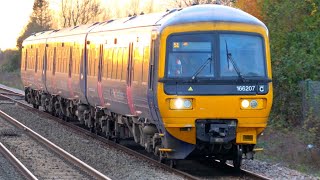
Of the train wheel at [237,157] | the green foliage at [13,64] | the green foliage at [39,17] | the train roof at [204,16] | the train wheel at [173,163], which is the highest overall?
the green foliage at [39,17]

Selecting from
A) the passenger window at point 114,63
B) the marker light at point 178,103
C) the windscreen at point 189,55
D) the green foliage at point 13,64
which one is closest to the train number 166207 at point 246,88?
the windscreen at point 189,55

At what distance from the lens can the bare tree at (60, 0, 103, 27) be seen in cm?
8431

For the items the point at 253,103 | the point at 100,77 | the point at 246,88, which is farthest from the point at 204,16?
the point at 100,77

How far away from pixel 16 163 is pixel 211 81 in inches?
172

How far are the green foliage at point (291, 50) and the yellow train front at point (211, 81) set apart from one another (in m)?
7.73

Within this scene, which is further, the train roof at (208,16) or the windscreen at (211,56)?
the train roof at (208,16)

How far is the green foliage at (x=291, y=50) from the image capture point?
2045cm

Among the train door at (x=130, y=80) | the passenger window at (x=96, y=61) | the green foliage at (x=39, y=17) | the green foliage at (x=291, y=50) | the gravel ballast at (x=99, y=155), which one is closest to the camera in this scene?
the gravel ballast at (x=99, y=155)

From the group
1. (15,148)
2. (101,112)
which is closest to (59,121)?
(101,112)

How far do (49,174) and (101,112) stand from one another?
600 cm

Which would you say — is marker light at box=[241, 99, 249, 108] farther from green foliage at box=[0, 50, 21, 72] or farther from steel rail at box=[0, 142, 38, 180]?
green foliage at box=[0, 50, 21, 72]

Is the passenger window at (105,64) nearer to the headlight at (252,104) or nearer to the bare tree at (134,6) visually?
the headlight at (252,104)

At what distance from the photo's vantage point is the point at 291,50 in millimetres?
21578

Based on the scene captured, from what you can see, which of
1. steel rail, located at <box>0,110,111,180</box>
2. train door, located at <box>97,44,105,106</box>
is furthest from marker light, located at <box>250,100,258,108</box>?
train door, located at <box>97,44,105,106</box>
